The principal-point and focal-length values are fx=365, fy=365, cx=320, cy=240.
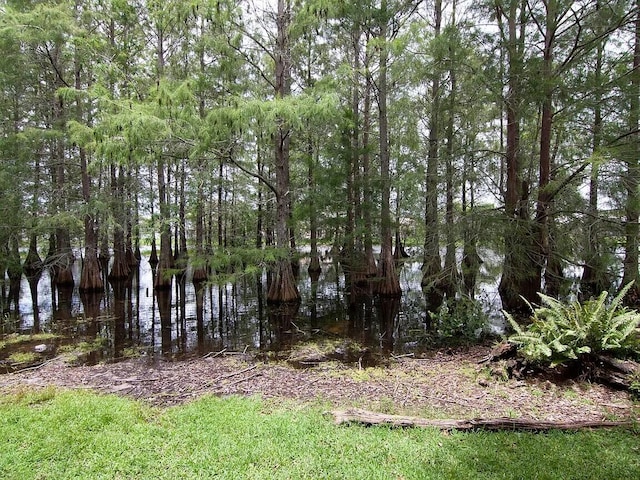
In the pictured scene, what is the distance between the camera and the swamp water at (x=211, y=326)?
7273 millimetres

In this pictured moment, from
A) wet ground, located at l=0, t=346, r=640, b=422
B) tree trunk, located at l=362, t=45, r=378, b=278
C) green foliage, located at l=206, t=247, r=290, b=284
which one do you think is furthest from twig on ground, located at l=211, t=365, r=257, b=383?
tree trunk, located at l=362, t=45, r=378, b=278

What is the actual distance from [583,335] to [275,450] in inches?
154

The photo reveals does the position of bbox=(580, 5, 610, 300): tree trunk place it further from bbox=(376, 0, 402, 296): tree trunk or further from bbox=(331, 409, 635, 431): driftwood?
bbox=(376, 0, 402, 296): tree trunk

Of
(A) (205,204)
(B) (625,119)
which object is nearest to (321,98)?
(B) (625,119)

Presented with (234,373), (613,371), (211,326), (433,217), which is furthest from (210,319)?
(613,371)

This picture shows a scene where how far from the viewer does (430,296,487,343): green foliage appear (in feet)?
24.3

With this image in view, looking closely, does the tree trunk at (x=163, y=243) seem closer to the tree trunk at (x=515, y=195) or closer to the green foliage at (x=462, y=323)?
the green foliage at (x=462, y=323)

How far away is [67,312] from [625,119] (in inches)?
591

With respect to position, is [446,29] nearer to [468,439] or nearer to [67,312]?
[468,439]

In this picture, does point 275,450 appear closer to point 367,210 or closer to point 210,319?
point 210,319

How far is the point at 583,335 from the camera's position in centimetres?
450

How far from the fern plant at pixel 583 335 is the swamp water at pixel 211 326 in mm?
2620

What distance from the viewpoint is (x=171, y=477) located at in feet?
9.24

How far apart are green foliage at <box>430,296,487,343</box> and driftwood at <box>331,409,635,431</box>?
390 cm
